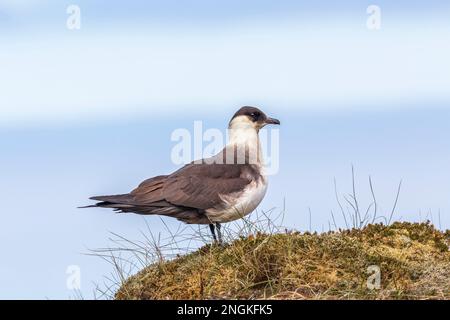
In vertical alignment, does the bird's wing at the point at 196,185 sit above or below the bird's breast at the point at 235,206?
above

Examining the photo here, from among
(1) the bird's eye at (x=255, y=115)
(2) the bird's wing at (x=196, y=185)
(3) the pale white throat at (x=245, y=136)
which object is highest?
(1) the bird's eye at (x=255, y=115)

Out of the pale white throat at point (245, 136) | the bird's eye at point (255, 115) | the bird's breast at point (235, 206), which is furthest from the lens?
the bird's eye at point (255, 115)

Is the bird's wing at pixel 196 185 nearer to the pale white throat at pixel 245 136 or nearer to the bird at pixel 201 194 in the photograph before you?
the bird at pixel 201 194

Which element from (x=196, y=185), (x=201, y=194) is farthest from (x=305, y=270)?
(x=196, y=185)

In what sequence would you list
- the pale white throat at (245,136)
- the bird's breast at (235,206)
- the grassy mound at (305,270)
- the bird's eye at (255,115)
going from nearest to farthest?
the grassy mound at (305,270) < the bird's breast at (235,206) < the pale white throat at (245,136) < the bird's eye at (255,115)

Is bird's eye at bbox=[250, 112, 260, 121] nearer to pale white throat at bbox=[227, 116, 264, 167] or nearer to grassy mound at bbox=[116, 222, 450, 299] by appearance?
pale white throat at bbox=[227, 116, 264, 167]

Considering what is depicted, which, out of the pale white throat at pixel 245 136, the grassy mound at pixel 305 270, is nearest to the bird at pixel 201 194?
the pale white throat at pixel 245 136

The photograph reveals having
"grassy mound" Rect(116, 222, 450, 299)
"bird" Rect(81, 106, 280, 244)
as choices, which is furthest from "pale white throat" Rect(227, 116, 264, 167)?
"grassy mound" Rect(116, 222, 450, 299)

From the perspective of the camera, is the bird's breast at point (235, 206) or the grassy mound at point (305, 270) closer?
the grassy mound at point (305, 270)

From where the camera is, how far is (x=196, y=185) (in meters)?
11.9

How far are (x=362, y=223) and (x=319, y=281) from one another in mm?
1905

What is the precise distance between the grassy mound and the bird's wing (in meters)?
1.08

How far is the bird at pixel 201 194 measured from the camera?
11820 mm
